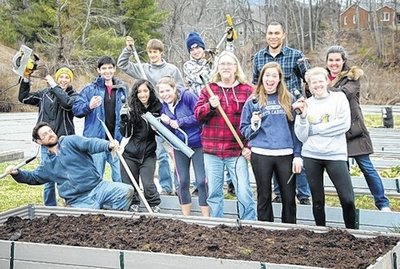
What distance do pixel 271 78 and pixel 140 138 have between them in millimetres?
1654

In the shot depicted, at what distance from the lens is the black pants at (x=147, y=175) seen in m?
6.88

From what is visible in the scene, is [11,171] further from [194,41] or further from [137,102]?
[194,41]

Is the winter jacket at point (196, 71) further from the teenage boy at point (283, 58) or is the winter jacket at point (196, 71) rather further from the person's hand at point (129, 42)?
the teenage boy at point (283, 58)

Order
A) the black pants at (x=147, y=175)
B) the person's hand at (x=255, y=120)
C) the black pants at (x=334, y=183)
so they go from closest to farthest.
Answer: the black pants at (x=334, y=183) → the person's hand at (x=255, y=120) → the black pants at (x=147, y=175)

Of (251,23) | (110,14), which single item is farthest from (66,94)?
(251,23)

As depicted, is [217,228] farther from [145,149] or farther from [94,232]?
[145,149]

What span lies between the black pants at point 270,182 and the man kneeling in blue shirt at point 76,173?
1.26 metres

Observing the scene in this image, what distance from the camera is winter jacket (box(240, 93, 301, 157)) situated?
19.2ft

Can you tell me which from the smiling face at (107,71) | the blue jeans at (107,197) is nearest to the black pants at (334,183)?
the blue jeans at (107,197)

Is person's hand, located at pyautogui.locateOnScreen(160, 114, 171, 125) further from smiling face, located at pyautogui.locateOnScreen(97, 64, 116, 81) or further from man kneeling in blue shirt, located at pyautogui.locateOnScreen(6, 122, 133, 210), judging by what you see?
smiling face, located at pyautogui.locateOnScreen(97, 64, 116, 81)

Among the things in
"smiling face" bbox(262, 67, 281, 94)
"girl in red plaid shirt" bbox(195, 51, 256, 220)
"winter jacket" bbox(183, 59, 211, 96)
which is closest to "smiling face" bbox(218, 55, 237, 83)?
"girl in red plaid shirt" bbox(195, 51, 256, 220)

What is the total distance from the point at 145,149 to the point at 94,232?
5.14 feet

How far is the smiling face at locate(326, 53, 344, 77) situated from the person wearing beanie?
8.35ft

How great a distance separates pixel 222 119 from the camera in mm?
6211
